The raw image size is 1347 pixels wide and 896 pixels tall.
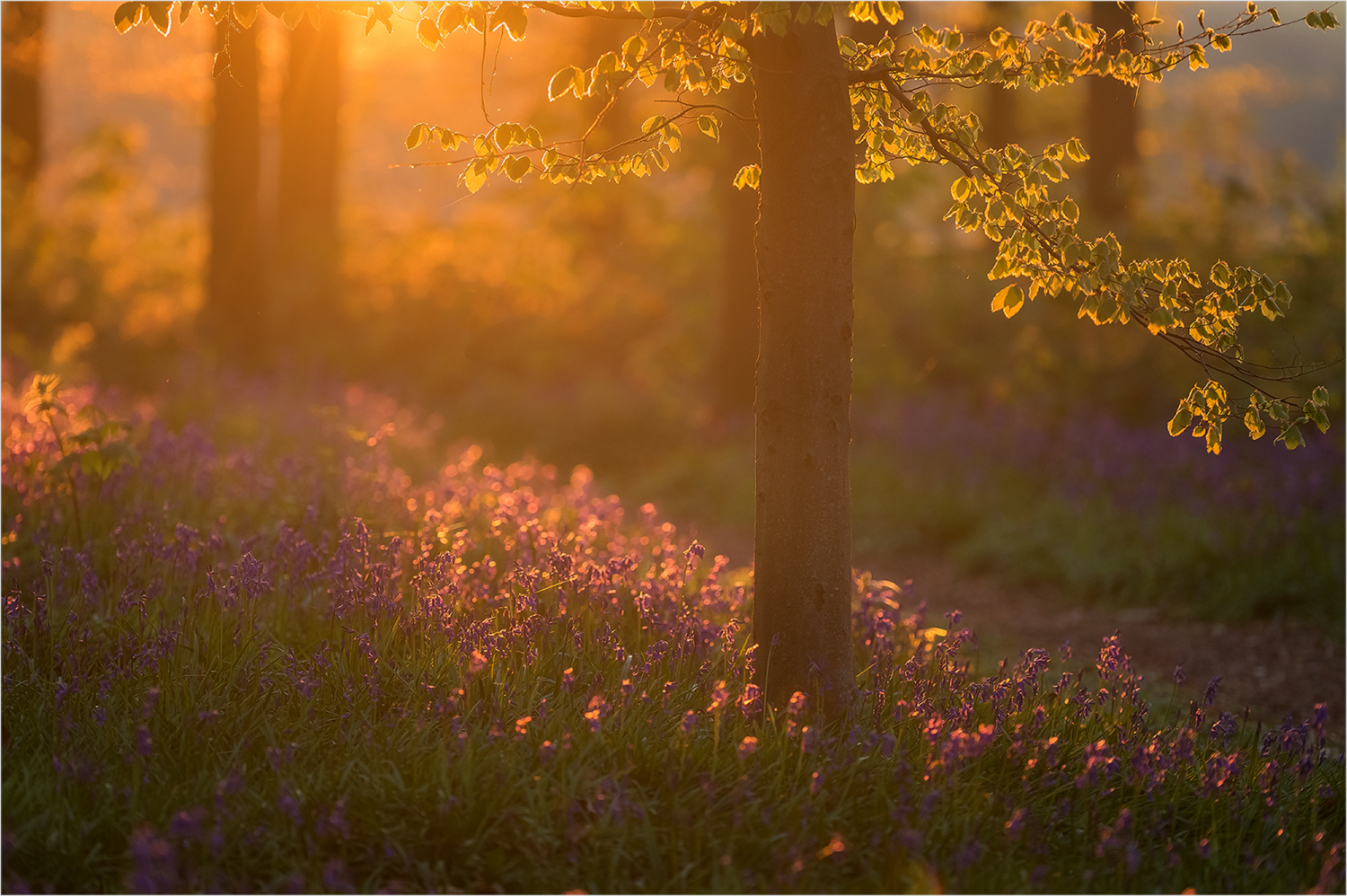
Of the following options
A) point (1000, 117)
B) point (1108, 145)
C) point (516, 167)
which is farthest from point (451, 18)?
point (1000, 117)

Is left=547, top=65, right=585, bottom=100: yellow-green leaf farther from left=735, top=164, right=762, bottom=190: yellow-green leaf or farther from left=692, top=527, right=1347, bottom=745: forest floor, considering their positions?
left=692, top=527, right=1347, bottom=745: forest floor

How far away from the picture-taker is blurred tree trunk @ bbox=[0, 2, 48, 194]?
59.4 feet

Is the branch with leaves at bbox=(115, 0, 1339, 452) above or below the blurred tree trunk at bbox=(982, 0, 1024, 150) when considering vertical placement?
below

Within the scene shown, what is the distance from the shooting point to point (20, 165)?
18.8 m

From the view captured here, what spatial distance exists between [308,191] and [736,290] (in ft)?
31.2

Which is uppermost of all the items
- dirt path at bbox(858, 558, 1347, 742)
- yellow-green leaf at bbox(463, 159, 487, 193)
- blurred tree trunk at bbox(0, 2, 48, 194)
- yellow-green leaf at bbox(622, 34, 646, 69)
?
blurred tree trunk at bbox(0, 2, 48, 194)

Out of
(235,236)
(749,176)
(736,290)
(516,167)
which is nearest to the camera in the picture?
(516,167)

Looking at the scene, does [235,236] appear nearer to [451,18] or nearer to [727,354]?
[727,354]

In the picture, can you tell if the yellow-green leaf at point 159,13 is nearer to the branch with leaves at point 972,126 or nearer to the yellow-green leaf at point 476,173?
the branch with leaves at point 972,126

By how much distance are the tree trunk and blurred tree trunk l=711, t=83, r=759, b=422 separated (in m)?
8.54

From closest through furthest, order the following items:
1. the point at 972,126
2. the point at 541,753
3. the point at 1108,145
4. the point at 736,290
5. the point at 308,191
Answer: the point at 541,753 → the point at 972,126 → the point at 736,290 → the point at 1108,145 → the point at 308,191

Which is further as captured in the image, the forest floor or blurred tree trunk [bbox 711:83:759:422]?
blurred tree trunk [bbox 711:83:759:422]

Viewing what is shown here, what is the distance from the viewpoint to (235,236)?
14.5 meters

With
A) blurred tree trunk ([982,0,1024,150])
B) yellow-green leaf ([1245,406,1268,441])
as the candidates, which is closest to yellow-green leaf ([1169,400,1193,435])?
yellow-green leaf ([1245,406,1268,441])
